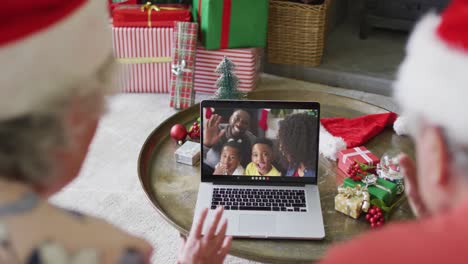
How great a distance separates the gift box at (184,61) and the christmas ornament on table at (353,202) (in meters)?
1.37

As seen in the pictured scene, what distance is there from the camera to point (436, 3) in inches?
124

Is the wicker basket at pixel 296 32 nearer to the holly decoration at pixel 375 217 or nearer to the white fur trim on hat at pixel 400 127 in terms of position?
the white fur trim on hat at pixel 400 127

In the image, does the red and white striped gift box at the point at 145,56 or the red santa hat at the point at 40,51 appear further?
the red and white striped gift box at the point at 145,56

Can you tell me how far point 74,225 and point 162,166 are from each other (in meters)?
1.08

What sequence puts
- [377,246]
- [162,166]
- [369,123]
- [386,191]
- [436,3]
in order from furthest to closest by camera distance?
[436,3] → [369,123] → [162,166] → [386,191] → [377,246]

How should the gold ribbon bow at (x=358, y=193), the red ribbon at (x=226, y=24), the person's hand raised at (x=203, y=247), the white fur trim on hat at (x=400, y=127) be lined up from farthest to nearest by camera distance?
the red ribbon at (x=226, y=24) < the white fur trim on hat at (x=400, y=127) < the gold ribbon bow at (x=358, y=193) < the person's hand raised at (x=203, y=247)

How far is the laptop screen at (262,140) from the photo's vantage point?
1.54 m

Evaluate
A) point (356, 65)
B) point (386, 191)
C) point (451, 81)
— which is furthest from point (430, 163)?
point (356, 65)

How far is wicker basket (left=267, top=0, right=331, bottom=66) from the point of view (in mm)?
2953

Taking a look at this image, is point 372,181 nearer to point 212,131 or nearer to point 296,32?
point 212,131

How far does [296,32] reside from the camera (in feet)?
9.98

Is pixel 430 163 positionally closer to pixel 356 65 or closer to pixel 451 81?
pixel 451 81

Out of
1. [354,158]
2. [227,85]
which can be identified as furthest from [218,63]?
[354,158]

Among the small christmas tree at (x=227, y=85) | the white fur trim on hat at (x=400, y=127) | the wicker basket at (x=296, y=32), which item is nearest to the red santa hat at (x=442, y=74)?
the white fur trim on hat at (x=400, y=127)
